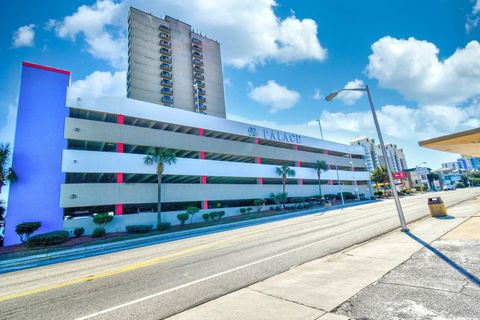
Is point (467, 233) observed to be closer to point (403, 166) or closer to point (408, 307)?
point (408, 307)

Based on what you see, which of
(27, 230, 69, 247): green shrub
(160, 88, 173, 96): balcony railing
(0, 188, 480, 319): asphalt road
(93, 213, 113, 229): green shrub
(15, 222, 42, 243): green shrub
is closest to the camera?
(0, 188, 480, 319): asphalt road

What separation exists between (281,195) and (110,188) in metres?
26.8

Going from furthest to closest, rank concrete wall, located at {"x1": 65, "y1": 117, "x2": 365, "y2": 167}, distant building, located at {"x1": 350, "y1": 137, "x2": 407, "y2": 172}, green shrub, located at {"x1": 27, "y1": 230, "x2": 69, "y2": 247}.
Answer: distant building, located at {"x1": 350, "y1": 137, "x2": 407, "y2": 172} < concrete wall, located at {"x1": 65, "y1": 117, "x2": 365, "y2": 167} < green shrub, located at {"x1": 27, "y1": 230, "x2": 69, "y2": 247}

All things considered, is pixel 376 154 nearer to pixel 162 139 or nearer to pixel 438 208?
pixel 162 139

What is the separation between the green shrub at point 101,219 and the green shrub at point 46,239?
348cm

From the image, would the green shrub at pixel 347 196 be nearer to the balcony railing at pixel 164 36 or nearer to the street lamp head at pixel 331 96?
the street lamp head at pixel 331 96

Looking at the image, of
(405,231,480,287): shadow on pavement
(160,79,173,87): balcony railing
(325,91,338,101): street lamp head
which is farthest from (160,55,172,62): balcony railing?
(405,231,480,287): shadow on pavement

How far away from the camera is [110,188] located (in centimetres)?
2669

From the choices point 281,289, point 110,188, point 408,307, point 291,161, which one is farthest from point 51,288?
point 291,161

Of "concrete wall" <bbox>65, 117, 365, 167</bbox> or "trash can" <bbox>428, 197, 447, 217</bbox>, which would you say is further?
"concrete wall" <bbox>65, 117, 365, 167</bbox>

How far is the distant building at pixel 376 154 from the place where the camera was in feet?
449

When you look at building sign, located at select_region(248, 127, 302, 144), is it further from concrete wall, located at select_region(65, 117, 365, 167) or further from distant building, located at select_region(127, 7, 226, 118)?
distant building, located at select_region(127, 7, 226, 118)

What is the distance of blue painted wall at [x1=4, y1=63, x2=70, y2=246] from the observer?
23312mm

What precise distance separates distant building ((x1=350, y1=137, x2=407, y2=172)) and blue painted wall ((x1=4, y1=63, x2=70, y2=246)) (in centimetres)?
13530
